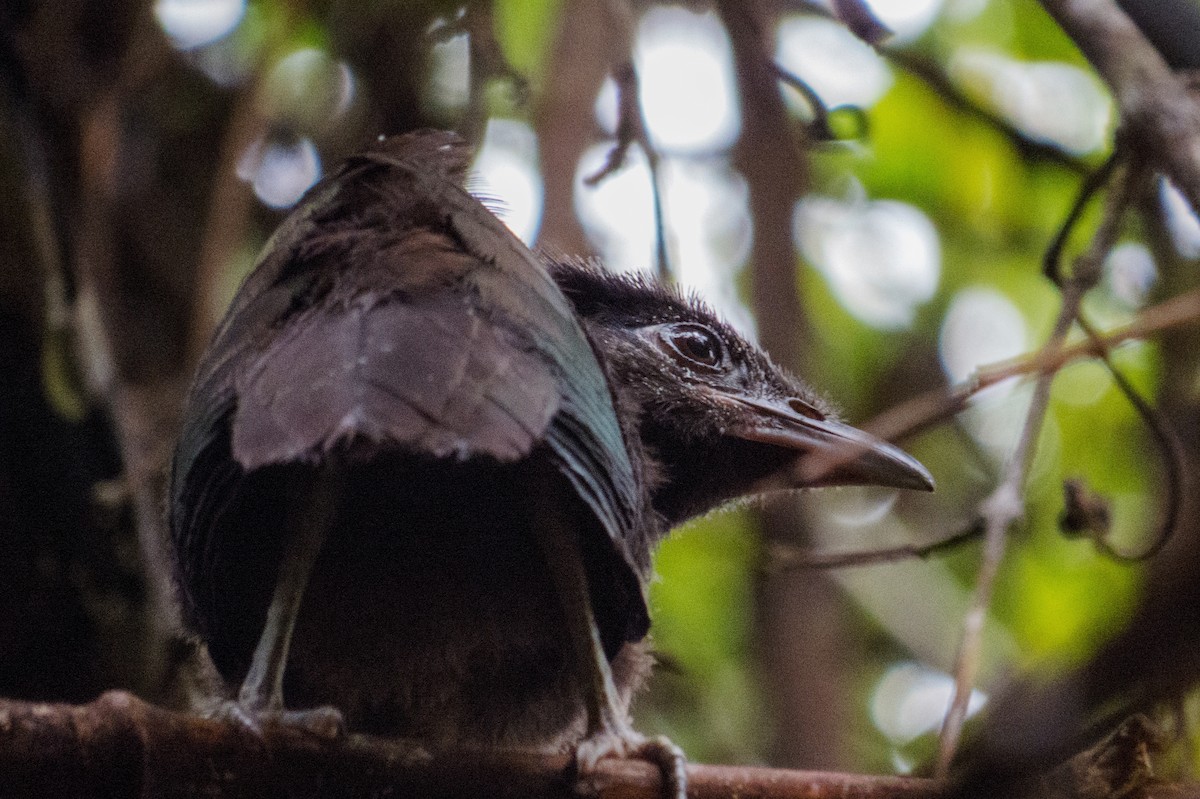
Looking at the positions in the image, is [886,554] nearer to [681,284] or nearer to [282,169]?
[681,284]

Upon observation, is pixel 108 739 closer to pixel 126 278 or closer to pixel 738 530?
pixel 126 278

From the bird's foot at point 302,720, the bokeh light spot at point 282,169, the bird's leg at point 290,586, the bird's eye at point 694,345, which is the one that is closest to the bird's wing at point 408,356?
the bird's leg at point 290,586

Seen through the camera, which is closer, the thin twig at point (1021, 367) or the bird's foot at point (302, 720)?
the bird's foot at point (302, 720)

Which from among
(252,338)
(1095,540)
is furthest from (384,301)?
(1095,540)

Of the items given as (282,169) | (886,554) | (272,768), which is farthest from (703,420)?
(282,169)

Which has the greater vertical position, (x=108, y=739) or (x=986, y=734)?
(x=986, y=734)

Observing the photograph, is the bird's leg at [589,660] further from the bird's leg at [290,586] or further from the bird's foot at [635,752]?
the bird's leg at [290,586]
